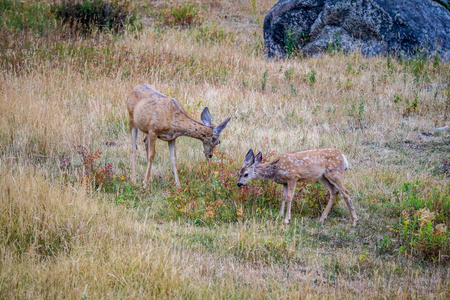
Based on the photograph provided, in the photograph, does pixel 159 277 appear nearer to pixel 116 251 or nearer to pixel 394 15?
pixel 116 251

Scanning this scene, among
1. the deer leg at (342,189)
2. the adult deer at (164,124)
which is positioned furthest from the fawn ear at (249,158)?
the deer leg at (342,189)

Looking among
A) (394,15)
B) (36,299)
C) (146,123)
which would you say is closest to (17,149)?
(146,123)

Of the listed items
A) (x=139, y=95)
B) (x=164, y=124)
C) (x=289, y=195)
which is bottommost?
(x=289, y=195)

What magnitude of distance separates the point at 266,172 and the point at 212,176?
4.11 feet

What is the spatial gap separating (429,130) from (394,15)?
6.73m

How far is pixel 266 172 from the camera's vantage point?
7.18 metres

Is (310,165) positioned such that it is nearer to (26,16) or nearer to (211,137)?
(211,137)

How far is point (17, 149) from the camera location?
28.2 feet

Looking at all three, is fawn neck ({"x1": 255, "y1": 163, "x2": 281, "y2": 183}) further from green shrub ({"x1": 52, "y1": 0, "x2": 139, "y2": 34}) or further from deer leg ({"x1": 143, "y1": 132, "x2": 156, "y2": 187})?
green shrub ({"x1": 52, "y1": 0, "x2": 139, "y2": 34})

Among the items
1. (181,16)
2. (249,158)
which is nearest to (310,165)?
(249,158)

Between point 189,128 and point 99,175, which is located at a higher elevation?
point 189,128

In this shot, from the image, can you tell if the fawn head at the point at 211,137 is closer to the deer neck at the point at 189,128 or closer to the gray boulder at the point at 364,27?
the deer neck at the point at 189,128

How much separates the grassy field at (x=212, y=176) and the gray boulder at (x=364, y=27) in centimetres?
89

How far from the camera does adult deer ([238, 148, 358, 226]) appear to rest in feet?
22.9
